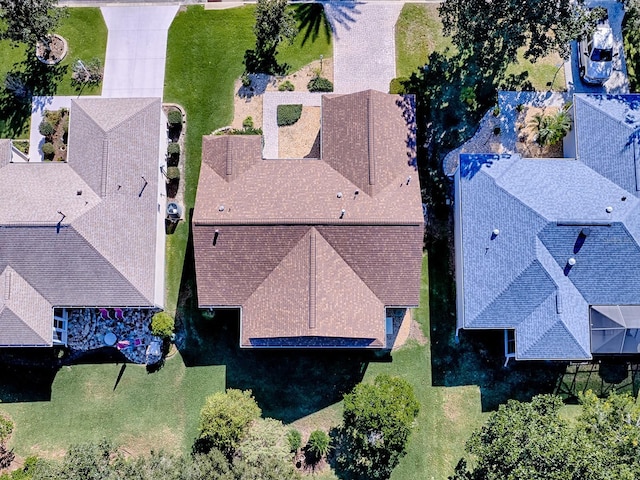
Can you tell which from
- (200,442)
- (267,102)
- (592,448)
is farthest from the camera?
(267,102)

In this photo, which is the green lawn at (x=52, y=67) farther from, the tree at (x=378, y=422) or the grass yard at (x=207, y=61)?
the tree at (x=378, y=422)

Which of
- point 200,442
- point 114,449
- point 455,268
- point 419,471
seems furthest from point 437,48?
point 114,449

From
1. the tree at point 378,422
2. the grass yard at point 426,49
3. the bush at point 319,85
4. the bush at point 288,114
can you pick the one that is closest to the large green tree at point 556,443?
the tree at point 378,422

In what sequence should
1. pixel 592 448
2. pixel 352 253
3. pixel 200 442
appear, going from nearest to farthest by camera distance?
1. pixel 592 448
2. pixel 352 253
3. pixel 200 442

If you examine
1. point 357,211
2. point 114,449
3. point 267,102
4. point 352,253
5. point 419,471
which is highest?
point 267,102

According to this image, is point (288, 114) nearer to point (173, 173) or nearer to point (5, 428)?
point (173, 173)

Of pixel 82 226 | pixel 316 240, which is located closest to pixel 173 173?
pixel 82 226

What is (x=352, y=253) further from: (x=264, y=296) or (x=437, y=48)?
(x=437, y=48)

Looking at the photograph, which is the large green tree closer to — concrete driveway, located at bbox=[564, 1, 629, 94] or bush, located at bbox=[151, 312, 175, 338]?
bush, located at bbox=[151, 312, 175, 338]
